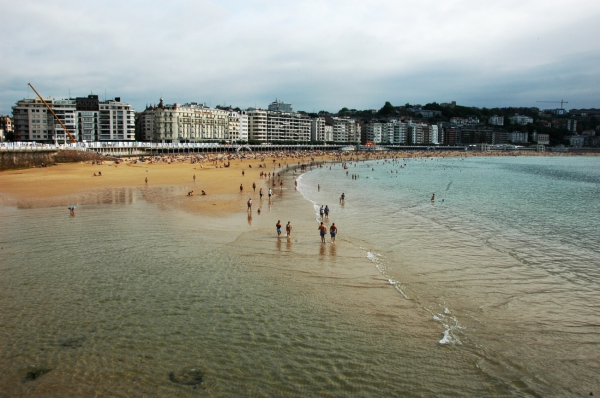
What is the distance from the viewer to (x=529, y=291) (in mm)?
11695

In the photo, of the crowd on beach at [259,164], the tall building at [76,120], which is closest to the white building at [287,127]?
the crowd on beach at [259,164]

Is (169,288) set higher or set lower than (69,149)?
lower

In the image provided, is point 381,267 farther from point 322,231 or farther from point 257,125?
point 257,125

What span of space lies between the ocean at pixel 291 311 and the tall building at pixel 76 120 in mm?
76758

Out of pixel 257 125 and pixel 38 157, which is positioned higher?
pixel 257 125

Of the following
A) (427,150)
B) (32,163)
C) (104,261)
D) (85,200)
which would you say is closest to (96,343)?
(104,261)

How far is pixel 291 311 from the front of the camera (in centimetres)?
987

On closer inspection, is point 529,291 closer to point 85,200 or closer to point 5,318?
point 5,318

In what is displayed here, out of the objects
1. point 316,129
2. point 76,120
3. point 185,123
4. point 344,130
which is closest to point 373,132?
point 344,130

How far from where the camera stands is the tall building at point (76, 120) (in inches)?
3280

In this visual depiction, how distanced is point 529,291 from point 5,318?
12.9 meters

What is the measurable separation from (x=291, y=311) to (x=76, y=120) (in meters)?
95.0

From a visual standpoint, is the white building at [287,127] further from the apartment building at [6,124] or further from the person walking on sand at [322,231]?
the person walking on sand at [322,231]

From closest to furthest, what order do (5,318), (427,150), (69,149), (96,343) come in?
(96,343), (5,318), (69,149), (427,150)
